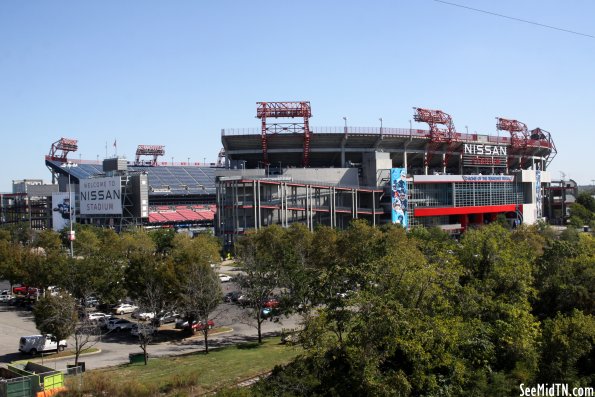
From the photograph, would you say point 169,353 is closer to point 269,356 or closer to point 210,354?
point 210,354

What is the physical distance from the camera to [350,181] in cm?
8800

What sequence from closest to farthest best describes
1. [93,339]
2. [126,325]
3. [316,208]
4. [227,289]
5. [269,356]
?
[269,356] < [93,339] < [126,325] < [227,289] < [316,208]

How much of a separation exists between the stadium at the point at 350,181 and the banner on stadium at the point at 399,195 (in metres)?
0.16

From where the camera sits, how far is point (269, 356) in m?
28.8

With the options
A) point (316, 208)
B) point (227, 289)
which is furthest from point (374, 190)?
point (227, 289)

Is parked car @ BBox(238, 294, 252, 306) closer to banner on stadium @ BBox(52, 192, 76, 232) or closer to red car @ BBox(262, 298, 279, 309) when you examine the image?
red car @ BBox(262, 298, 279, 309)

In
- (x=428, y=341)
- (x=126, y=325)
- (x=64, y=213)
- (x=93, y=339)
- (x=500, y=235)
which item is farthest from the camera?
(x=64, y=213)

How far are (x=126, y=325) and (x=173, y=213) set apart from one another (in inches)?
3239

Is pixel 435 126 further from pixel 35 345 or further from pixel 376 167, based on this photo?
pixel 35 345

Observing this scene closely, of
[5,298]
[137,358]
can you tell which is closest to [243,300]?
[137,358]

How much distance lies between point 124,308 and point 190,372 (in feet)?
83.8

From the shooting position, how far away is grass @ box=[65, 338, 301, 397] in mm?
20328

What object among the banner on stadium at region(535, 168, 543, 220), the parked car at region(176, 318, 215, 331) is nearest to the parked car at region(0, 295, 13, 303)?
the parked car at region(176, 318, 215, 331)

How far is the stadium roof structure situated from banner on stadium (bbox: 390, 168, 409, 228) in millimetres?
58286
